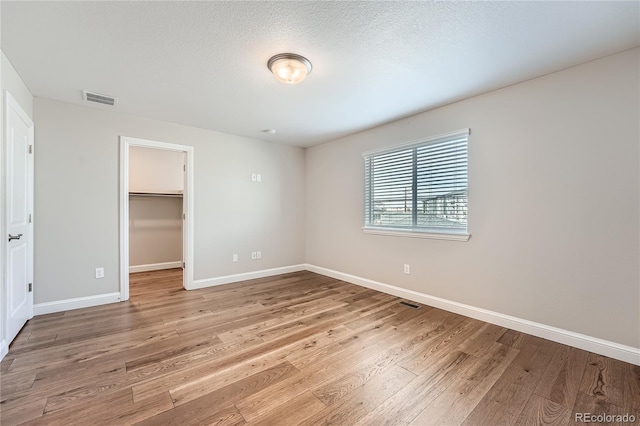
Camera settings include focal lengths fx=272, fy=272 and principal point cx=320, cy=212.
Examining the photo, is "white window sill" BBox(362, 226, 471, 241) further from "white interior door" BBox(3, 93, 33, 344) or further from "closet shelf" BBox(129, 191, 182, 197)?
"white interior door" BBox(3, 93, 33, 344)

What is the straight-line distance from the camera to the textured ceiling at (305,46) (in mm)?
1722

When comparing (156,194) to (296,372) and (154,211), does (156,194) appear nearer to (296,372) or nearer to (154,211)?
(154,211)

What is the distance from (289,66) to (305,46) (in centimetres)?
22

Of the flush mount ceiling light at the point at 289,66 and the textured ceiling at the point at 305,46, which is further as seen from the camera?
the flush mount ceiling light at the point at 289,66

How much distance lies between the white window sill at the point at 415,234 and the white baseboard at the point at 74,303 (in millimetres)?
3476

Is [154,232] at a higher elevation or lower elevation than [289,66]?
lower

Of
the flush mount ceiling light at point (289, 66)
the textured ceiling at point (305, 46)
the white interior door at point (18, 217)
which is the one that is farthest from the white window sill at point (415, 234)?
the white interior door at point (18, 217)

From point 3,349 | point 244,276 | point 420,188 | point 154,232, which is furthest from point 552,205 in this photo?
point 154,232

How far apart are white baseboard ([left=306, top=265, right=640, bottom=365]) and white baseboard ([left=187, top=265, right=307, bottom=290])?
1.78 metres

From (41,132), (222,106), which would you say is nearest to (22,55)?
(41,132)

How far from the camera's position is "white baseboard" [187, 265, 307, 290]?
4.06 m

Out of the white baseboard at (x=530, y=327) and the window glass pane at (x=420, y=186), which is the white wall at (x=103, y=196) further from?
the white baseboard at (x=530, y=327)

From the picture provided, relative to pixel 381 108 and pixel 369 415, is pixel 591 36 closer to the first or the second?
pixel 381 108

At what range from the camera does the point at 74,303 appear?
3.16 metres
